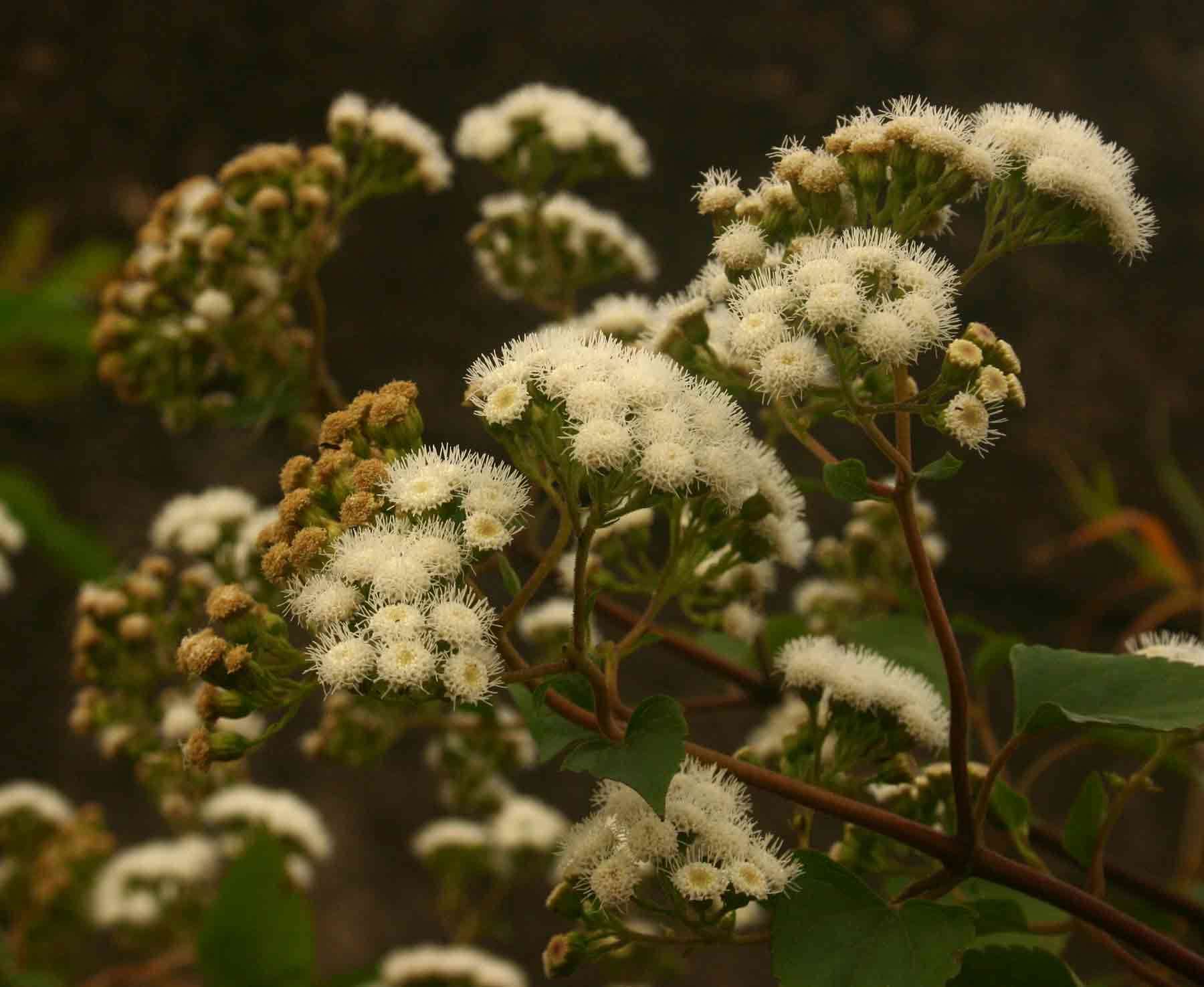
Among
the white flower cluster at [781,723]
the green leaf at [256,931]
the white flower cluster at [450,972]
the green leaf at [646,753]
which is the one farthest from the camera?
the white flower cluster at [450,972]

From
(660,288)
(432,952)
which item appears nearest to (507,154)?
(660,288)

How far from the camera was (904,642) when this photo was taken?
3.28ft

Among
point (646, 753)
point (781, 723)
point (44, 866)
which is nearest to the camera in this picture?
point (646, 753)

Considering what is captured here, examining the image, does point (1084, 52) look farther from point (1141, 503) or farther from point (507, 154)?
point (507, 154)

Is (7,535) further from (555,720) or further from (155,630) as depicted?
(555,720)

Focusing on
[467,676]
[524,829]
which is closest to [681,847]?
[467,676]

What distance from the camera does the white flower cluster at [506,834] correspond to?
1.63 m

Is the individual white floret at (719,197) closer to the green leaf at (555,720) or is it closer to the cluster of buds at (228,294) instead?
the green leaf at (555,720)

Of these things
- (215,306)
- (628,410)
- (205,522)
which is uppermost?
(215,306)

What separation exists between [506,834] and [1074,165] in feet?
3.89

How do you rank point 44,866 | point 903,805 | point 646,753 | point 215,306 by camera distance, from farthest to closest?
point 44,866
point 215,306
point 903,805
point 646,753

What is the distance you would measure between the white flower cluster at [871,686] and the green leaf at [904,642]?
0.10 metres

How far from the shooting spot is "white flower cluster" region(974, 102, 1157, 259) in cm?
69

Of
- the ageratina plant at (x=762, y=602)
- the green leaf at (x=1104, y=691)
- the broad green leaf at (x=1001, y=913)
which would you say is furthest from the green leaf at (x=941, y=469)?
the broad green leaf at (x=1001, y=913)
